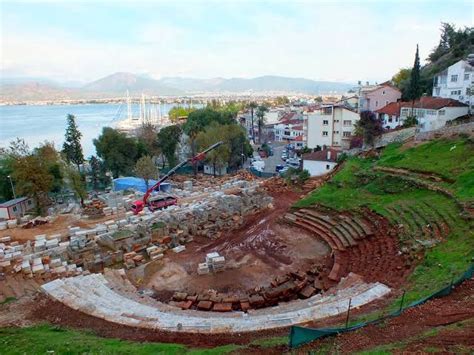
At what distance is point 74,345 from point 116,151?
3708 cm

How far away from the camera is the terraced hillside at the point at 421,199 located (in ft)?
43.1

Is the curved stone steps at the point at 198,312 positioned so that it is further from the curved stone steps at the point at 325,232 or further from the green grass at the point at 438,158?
the green grass at the point at 438,158

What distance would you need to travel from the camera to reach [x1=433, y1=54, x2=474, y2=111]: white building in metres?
37.1

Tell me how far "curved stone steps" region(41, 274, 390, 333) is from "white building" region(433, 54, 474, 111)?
31.8 meters

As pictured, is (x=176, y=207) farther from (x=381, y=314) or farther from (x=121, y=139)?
(x=121, y=139)

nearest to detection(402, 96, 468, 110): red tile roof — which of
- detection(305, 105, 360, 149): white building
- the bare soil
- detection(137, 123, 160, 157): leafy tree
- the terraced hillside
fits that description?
the terraced hillside

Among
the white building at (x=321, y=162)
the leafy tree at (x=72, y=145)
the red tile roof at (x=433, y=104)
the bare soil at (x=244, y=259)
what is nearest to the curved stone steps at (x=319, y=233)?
the bare soil at (x=244, y=259)

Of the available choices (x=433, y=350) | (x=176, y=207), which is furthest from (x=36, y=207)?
(x=433, y=350)

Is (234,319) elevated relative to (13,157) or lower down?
lower down

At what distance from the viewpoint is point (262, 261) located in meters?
18.3

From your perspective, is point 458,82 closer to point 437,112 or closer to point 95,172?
point 437,112

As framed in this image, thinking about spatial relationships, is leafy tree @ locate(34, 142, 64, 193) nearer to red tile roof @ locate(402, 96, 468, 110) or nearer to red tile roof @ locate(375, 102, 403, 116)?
red tile roof @ locate(402, 96, 468, 110)

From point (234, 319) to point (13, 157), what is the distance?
96.0 feet

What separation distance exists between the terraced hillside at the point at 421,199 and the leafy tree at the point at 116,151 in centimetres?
2789
